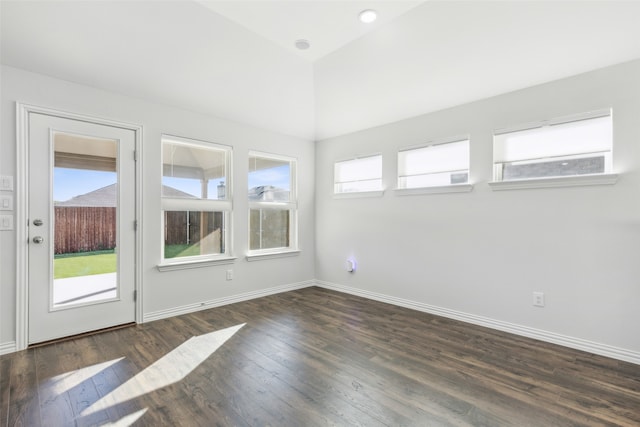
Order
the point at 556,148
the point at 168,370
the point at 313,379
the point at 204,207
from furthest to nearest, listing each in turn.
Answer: the point at 204,207
the point at 556,148
the point at 168,370
the point at 313,379

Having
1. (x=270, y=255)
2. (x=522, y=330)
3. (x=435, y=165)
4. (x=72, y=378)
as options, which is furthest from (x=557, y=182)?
(x=72, y=378)

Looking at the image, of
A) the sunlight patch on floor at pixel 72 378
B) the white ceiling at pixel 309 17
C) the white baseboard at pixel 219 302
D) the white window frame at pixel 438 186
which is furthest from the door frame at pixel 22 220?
the white window frame at pixel 438 186

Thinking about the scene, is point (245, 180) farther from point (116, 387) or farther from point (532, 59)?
point (532, 59)

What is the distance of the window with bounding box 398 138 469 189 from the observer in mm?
3568

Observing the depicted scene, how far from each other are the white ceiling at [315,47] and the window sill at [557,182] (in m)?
0.96

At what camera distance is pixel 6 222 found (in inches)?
103

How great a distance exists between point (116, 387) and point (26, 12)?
2.91 m

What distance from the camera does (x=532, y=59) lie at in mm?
2734

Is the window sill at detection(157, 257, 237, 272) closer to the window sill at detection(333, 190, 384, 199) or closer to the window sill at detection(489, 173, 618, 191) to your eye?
the window sill at detection(333, 190, 384, 199)

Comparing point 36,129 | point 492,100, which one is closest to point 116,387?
point 36,129

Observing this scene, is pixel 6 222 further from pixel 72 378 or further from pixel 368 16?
pixel 368 16

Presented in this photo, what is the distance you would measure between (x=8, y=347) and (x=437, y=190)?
4522 mm

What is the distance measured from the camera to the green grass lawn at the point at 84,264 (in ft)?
9.52

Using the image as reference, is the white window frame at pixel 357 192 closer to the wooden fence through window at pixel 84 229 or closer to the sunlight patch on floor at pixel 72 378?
the wooden fence through window at pixel 84 229
